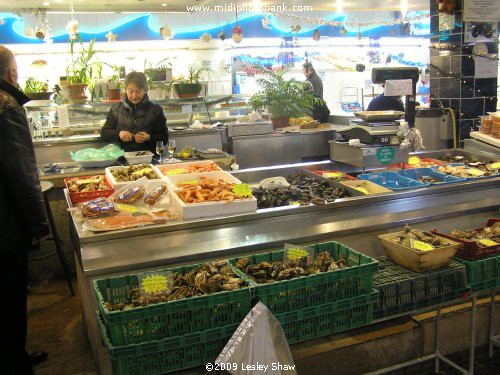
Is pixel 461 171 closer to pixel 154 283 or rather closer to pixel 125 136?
pixel 154 283

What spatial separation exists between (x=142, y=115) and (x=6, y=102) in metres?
2.47

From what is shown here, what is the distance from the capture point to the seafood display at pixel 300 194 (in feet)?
10.5

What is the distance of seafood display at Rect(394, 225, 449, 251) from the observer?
2.73 m

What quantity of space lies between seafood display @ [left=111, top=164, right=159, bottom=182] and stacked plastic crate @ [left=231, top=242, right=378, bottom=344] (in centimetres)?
155

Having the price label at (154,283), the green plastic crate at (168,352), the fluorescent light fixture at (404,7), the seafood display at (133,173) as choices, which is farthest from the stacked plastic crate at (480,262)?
the fluorescent light fixture at (404,7)

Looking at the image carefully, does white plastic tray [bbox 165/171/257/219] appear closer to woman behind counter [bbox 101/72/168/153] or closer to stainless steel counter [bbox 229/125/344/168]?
woman behind counter [bbox 101/72/168/153]

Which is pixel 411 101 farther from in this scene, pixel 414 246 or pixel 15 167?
pixel 15 167

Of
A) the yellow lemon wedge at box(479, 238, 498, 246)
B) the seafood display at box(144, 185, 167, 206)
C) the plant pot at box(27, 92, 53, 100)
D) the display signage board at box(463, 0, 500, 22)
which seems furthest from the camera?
the plant pot at box(27, 92, 53, 100)

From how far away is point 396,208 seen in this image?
3.22 m

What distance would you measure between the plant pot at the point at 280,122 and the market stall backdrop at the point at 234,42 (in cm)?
363

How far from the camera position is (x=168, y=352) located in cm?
211

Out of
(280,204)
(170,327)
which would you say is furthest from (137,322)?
(280,204)

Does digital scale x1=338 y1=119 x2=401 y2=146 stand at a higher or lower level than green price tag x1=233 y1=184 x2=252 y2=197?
higher

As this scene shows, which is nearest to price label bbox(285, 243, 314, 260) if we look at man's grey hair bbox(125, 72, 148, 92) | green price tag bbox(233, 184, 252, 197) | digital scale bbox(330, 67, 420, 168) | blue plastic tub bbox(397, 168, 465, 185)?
green price tag bbox(233, 184, 252, 197)
